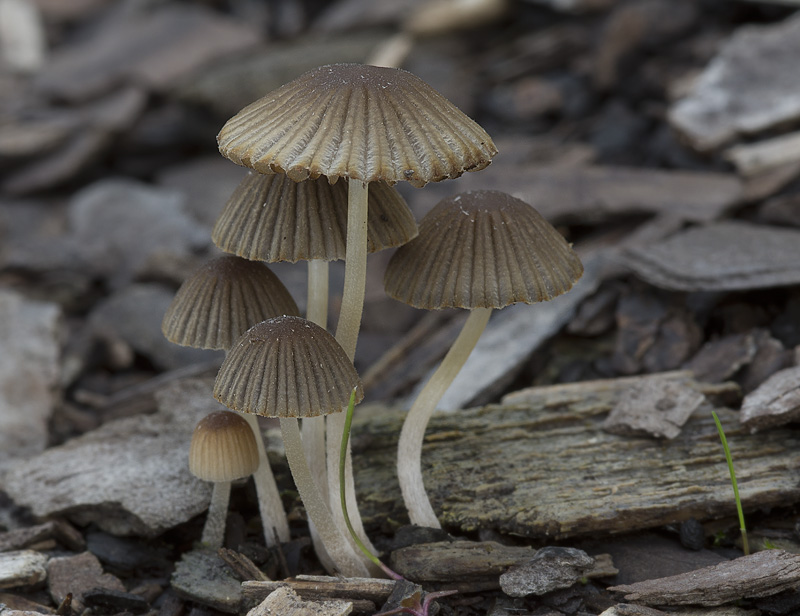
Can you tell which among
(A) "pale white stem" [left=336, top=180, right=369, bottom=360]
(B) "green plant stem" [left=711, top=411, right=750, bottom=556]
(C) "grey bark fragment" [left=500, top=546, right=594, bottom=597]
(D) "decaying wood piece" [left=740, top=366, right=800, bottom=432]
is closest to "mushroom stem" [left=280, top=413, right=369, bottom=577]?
(A) "pale white stem" [left=336, top=180, right=369, bottom=360]

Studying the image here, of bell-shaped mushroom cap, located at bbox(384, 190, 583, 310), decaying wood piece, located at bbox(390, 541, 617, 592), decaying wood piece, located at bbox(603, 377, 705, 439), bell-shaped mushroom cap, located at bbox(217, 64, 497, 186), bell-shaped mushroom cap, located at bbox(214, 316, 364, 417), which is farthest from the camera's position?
decaying wood piece, located at bbox(603, 377, 705, 439)

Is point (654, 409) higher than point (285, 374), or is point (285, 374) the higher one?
point (285, 374)

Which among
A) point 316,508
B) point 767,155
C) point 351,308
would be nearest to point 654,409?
point 351,308

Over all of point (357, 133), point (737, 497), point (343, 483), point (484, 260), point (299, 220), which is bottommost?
point (737, 497)

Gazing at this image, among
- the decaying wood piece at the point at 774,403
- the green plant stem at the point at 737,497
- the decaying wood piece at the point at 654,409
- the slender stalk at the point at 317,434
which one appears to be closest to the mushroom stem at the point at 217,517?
the slender stalk at the point at 317,434

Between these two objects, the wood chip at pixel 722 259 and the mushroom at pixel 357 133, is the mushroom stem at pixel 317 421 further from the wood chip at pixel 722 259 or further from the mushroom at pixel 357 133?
the wood chip at pixel 722 259

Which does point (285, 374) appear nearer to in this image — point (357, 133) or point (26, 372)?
point (357, 133)

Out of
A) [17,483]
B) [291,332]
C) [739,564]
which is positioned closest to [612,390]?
[739,564]

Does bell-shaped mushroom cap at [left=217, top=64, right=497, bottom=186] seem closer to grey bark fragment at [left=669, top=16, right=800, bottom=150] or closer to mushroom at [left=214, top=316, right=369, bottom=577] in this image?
mushroom at [left=214, top=316, right=369, bottom=577]
